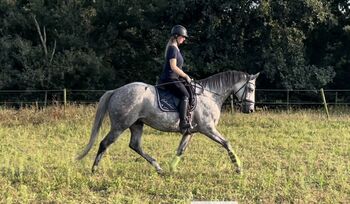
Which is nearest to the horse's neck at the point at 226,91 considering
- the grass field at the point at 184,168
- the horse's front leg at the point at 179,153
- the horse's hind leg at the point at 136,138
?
the horse's front leg at the point at 179,153

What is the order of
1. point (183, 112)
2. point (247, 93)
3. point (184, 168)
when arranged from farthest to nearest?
point (247, 93), point (184, 168), point (183, 112)

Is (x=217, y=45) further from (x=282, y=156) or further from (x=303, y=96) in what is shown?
(x=282, y=156)

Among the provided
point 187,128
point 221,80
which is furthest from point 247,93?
point 187,128

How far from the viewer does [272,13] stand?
857 inches

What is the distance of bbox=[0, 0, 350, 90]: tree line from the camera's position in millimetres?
22203

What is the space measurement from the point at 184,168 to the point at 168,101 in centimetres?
128

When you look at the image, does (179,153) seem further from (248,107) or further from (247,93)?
(247,93)

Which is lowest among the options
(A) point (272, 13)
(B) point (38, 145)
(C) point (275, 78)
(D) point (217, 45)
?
(B) point (38, 145)

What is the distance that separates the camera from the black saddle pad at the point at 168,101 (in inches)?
303

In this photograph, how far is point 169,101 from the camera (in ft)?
25.3

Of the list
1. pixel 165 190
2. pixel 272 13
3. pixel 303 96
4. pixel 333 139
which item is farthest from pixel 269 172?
pixel 303 96

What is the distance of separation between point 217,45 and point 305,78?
182 inches

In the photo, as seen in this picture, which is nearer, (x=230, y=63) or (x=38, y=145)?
(x=38, y=145)

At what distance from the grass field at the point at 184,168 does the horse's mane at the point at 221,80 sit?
142 cm
